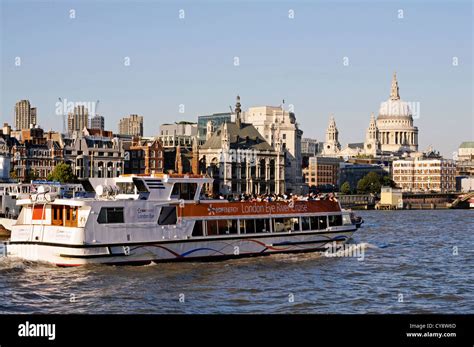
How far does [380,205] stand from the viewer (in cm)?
16100

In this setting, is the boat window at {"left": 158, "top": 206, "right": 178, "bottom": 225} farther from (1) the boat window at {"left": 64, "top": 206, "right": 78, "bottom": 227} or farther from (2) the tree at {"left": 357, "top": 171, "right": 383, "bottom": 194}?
(2) the tree at {"left": 357, "top": 171, "right": 383, "bottom": 194}

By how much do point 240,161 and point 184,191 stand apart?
121 metres

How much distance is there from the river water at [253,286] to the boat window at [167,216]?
1.88m

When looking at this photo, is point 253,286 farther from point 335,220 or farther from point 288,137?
point 288,137

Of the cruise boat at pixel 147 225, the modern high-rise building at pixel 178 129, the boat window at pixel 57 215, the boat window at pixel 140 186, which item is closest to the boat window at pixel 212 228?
the cruise boat at pixel 147 225

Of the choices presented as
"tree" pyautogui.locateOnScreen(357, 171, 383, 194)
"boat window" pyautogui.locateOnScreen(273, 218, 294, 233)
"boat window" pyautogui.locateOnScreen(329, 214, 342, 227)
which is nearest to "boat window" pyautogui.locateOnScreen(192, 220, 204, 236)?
"boat window" pyautogui.locateOnScreen(273, 218, 294, 233)

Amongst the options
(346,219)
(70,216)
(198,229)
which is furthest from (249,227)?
(70,216)

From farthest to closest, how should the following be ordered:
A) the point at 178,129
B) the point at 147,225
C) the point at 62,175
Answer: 1. the point at 178,129
2. the point at 62,175
3. the point at 147,225

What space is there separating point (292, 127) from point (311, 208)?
154575mm

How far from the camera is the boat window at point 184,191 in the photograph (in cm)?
3531

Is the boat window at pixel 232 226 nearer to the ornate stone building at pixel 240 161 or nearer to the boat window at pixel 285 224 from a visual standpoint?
the boat window at pixel 285 224

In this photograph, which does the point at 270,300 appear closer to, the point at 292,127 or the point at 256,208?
the point at 256,208

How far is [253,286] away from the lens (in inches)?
1085
